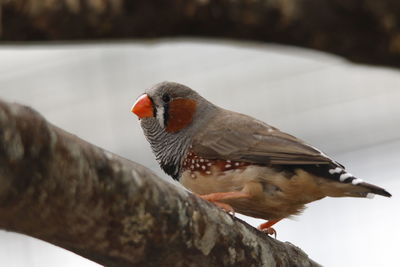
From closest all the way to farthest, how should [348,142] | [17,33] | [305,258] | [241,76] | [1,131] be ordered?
[1,131] → [17,33] → [305,258] → [348,142] → [241,76]

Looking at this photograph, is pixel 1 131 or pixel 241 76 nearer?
pixel 1 131

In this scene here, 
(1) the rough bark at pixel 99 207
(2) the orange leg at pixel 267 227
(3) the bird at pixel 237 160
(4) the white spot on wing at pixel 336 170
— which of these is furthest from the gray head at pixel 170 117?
(1) the rough bark at pixel 99 207

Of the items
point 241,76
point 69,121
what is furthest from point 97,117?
point 241,76

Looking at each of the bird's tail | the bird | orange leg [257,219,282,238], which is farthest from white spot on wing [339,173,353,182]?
orange leg [257,219,282,238]

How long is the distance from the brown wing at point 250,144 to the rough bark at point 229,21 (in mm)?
1650

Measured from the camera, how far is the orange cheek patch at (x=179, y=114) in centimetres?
497

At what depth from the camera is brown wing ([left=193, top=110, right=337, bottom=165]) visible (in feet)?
14.7

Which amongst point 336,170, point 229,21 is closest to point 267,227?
point 336,170

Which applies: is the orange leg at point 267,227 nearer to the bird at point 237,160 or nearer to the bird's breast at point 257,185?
the bird at point 237,160

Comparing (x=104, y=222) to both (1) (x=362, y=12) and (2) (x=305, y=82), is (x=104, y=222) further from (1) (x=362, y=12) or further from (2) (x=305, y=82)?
(2) (x=305, y=82)

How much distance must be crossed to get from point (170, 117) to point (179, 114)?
5 centimetres

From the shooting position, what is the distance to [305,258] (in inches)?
162

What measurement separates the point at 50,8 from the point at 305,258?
1703 mm

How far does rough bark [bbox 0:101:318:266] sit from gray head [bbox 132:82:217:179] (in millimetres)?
1288
